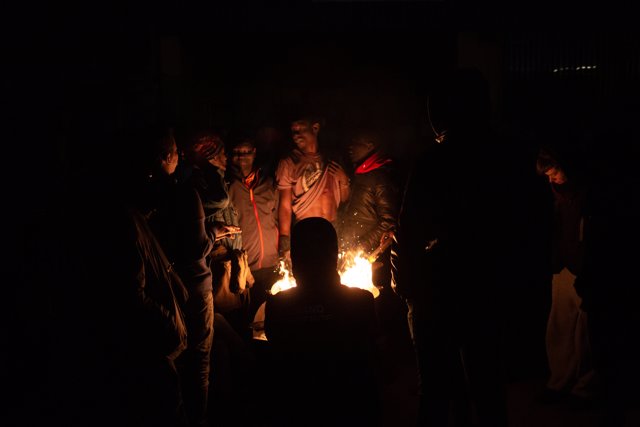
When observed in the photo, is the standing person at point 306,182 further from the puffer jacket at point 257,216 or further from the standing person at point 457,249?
the standing person at point 457,249

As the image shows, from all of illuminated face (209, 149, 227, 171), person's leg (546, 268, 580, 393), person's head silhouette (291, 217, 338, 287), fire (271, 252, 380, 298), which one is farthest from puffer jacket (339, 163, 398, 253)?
person's head silhouette (291, 217, 338, 287)

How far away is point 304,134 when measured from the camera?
6402 mm

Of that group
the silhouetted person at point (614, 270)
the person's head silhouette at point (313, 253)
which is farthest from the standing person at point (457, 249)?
the silhouetted person at point (614, 270)

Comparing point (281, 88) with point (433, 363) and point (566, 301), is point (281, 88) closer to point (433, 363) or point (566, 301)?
point (566, 301)

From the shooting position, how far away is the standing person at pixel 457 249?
308 cm

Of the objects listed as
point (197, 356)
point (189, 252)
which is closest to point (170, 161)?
point (189, 252)

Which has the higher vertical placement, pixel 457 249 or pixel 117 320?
pixel 457 249

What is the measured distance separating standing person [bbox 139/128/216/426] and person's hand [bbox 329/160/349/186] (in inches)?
93.6

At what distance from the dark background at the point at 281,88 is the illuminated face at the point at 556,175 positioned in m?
0.30

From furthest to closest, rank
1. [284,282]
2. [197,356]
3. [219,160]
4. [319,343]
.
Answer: [219,160] → [284,282] → [197,356] → [319,343]

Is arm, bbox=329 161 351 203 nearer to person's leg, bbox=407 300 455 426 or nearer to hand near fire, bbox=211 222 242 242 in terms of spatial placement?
hand near fire, bbox=211 222 242 242

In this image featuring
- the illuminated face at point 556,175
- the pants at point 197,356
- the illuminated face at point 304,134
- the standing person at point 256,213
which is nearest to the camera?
the pants at point 197,356

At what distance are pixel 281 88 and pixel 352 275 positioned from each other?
424 cm

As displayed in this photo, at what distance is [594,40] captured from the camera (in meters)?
6.84
